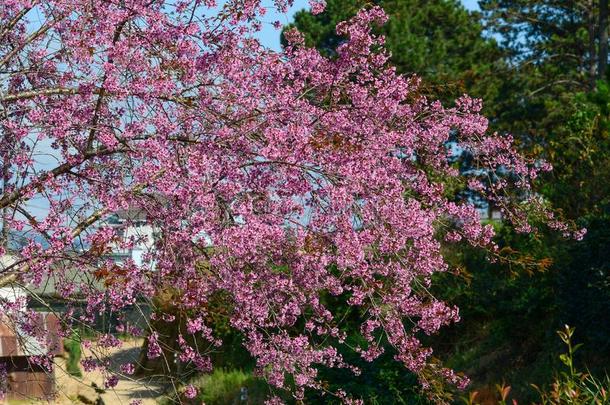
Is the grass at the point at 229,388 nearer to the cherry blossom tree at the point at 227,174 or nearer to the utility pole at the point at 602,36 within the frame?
the cherry blossom tree at the point at 227,174

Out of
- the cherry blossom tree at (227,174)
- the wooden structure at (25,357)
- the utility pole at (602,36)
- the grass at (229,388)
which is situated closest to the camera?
the cherry blossom tree at (227,174)

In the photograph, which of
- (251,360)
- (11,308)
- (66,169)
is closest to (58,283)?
(11,308)

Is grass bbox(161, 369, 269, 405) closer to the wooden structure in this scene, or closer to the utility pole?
the wooden structure

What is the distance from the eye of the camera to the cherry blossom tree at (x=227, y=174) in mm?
6680

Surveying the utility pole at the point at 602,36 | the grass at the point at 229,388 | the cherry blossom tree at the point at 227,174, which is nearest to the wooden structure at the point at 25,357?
the cherry blossom tree at the point at 227,174

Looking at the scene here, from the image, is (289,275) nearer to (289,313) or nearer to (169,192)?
(289,313)

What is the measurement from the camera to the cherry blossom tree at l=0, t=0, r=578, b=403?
668cm

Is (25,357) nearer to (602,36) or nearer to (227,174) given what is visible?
(227,174)

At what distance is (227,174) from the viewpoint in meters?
6.73

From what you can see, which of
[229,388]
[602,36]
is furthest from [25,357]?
[602,36]

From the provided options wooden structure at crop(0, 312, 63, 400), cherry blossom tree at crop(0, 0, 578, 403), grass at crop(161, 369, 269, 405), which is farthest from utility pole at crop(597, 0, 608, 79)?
cherry blossom tree at crop(0, 0, 578, 403)

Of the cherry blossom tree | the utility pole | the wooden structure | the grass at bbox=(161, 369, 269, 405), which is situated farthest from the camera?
the utility pole

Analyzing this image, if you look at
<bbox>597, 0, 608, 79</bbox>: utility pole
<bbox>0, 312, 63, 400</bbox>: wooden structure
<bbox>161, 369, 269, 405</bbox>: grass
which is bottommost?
<bbox>161, 369, 269, 405</bbox>: grass

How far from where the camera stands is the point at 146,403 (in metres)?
20.0
